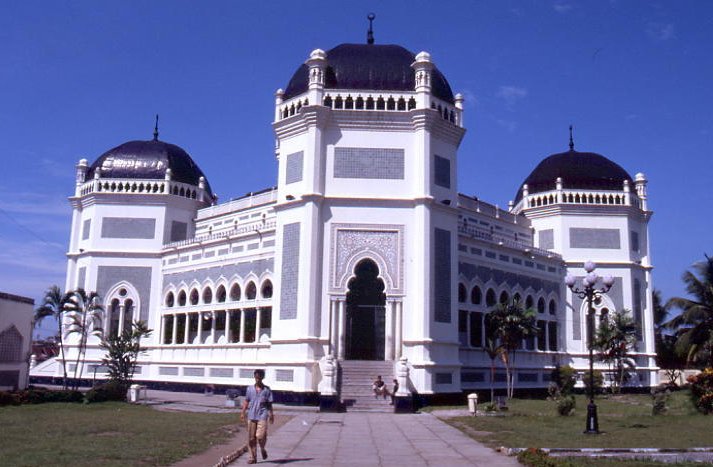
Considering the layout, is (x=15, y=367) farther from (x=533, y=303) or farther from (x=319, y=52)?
(x=533, y=303)

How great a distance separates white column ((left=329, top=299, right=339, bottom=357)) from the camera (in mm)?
27625

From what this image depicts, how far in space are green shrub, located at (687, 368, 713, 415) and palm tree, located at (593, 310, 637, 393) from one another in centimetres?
1393

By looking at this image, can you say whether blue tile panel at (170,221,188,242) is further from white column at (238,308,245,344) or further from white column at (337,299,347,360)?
white column at (337,299,347,360)

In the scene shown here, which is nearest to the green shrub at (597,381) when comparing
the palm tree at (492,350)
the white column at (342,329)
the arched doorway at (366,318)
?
the palm tree at (492,350)

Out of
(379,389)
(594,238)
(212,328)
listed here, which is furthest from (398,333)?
(594,238)

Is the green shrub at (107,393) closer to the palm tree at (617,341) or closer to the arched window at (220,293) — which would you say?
the arched window at (220,293)

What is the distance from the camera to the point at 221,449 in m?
14.4

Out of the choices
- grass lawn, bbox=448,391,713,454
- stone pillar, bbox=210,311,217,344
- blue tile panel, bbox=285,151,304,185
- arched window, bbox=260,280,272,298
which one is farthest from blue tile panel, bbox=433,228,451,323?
stone pillar, bbox=210,311,217,344

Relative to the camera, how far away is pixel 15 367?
3067 cm

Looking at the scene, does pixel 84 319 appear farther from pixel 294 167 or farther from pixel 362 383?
pixel 362 383

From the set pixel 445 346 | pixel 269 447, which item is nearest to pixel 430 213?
pixel 445 346

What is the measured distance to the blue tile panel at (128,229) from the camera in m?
39.3

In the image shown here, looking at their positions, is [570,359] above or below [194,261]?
below

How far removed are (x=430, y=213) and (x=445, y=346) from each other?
5.51 meters
